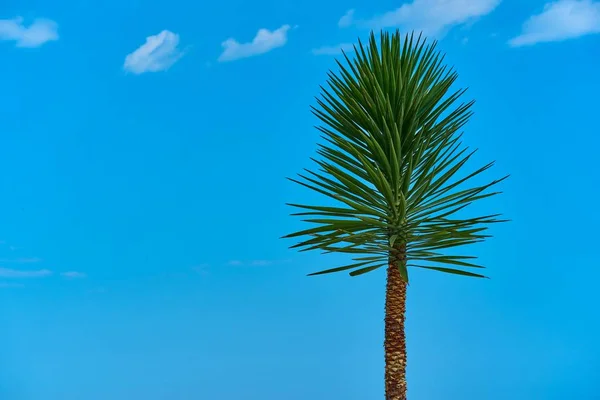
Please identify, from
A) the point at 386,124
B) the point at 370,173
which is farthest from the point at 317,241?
the point at 386,124

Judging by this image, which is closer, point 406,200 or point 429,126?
point 406,200

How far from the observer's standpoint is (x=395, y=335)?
496cm

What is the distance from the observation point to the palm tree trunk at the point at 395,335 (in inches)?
194

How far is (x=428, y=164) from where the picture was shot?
5.20 m

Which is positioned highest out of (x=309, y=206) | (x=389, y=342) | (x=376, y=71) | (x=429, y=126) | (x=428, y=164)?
(x=376, y=71)

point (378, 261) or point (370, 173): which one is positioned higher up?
point (370, 173)

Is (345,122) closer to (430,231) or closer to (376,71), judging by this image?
(376,71)

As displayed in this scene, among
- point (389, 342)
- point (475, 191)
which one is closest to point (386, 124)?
point (475, 191)

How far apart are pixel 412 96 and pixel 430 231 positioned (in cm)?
107

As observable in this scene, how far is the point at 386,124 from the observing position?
5195 millimetres

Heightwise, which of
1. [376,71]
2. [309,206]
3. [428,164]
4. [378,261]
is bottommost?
[378,261]

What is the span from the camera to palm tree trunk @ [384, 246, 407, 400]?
493 centimetres

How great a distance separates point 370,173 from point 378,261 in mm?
614

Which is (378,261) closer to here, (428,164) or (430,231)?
(430,231)
